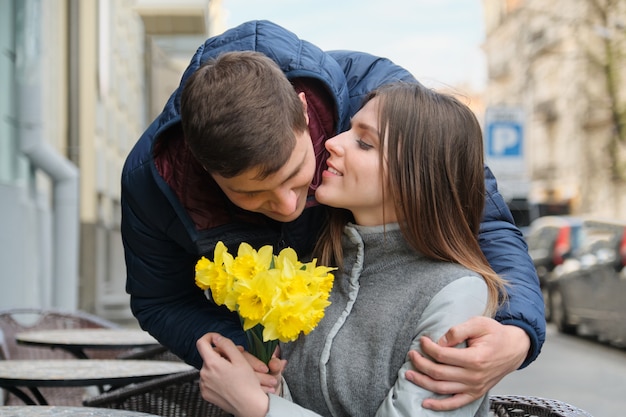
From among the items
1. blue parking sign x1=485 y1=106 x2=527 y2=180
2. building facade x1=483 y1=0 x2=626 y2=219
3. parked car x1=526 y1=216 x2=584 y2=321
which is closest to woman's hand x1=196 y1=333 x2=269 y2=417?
parked car x1=526 y1=216 x2=584 y2=321

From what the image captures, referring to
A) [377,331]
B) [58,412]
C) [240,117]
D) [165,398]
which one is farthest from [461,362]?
[165,398]

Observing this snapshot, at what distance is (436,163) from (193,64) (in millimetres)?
673

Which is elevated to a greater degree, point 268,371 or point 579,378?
point 268,371

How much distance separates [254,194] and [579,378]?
27.5ft

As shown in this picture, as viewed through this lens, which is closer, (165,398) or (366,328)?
(366,328)

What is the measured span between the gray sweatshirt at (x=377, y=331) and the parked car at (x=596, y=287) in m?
9.81

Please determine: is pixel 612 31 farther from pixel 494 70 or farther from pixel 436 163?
pixel 494 70

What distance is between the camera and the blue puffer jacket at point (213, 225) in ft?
8.41

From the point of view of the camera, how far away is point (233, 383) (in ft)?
7.43

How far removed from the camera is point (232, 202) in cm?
260

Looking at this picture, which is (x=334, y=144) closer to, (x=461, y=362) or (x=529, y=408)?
(x=461, y=362)

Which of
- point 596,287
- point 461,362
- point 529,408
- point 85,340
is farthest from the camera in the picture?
point 596,287

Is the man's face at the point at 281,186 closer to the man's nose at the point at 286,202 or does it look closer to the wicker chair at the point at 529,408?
the man's nose at the point at 286,202

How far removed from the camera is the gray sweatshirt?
7.48ft
